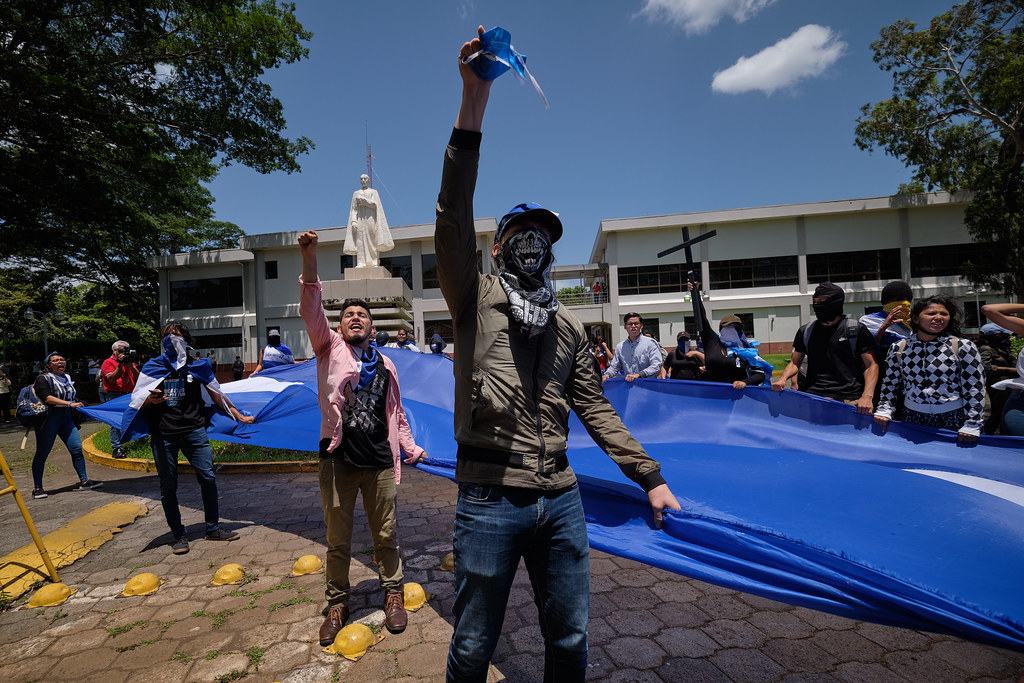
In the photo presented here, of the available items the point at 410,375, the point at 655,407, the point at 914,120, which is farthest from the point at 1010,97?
the point at 410,375

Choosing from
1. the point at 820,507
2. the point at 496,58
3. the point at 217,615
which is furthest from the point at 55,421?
the point at 820,507

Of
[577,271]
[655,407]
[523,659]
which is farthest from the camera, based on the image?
[577,271]

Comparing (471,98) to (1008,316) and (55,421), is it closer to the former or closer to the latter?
(1008,316)

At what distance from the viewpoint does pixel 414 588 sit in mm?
3594

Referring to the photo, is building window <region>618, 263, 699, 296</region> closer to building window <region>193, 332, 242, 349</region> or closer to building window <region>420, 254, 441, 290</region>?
building window <region>420, 254, 441, 290</region>

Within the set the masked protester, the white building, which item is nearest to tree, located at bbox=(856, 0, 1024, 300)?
the white building

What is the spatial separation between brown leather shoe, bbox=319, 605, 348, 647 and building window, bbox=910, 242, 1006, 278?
33119 mm

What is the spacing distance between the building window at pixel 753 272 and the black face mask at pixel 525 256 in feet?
94.2

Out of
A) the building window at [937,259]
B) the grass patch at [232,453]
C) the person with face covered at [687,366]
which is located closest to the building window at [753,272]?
the building window at [937,259]

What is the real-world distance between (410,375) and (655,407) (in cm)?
263

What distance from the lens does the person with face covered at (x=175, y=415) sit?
14.8 feet

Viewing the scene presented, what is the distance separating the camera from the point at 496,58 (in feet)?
4.99

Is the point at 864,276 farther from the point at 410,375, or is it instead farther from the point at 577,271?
the point at 410,375

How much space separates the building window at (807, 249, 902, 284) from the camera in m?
27.4
